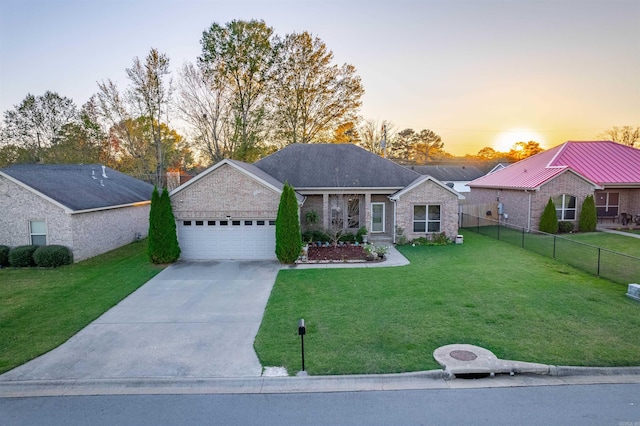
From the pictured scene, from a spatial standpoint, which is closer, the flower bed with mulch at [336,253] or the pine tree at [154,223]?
the pine tree at [154,223]

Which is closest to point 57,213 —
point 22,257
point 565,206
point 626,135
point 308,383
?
point 22,257

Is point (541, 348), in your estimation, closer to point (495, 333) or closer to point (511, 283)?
point (495, 333)

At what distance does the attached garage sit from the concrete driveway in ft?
11.7

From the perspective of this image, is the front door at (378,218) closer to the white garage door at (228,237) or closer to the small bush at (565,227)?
the white garage door at (228,237)

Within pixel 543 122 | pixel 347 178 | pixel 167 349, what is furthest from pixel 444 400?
pixel 543 122

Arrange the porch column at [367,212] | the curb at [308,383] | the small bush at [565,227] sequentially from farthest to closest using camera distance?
the small bush at [565,227] < the porch column at [367,212] < the curb at [308,383]

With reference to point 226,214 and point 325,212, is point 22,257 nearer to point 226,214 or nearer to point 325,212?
point 226,214

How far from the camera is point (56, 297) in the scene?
37.9ft

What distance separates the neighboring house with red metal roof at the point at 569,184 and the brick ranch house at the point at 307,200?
6.87 metres

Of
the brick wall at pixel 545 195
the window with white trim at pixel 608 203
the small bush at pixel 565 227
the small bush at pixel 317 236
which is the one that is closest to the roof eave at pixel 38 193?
the small bush at pixel 317 236

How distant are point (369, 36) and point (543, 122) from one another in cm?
1631

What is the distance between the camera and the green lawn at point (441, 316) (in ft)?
23.4

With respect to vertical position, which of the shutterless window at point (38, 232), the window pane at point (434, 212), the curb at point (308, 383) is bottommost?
the curb at point (308, 383)

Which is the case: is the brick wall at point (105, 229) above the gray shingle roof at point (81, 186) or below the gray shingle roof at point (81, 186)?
below
